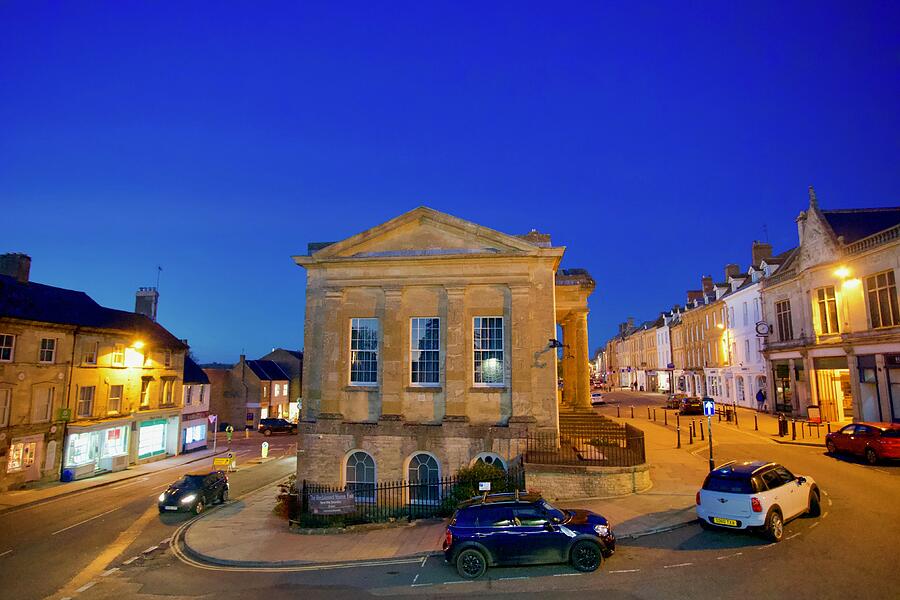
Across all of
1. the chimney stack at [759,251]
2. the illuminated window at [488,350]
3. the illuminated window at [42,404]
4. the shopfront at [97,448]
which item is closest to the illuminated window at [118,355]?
the shopfront at [97,448]

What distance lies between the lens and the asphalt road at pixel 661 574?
9.48m

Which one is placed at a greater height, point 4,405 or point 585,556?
point 4,405

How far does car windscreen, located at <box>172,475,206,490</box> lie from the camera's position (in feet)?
70.0

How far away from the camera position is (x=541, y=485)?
16.1 m

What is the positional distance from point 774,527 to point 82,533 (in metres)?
21.6

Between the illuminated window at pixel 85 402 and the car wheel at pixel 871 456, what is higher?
the illuminated window at pixel 85 402

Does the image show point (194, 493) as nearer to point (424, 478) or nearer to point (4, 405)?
point (424, 478)

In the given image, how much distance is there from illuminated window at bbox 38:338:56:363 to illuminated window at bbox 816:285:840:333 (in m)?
46.4

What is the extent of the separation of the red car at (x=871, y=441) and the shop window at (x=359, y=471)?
19488 millimetres

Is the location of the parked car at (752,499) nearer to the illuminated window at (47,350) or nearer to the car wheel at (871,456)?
the car wheel at (871,456)

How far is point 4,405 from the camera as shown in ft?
84.5

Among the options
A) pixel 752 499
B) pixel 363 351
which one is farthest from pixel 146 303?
pixel 752 499

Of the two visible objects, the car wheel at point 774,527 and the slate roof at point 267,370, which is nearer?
the car wheel at point 774,527

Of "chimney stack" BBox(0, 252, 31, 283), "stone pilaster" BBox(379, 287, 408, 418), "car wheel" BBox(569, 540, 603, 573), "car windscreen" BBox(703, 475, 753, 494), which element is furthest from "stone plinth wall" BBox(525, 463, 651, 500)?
"chimney stack" BBox(0, 252, 31, 283)
